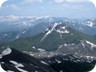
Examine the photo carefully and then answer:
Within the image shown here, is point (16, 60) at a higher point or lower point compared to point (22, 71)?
lower

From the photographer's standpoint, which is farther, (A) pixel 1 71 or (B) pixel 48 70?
(B) pixel 48 70

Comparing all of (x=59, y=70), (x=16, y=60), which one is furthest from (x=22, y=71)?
(x=59, y=70)

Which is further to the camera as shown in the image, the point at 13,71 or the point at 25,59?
the point at 25,59

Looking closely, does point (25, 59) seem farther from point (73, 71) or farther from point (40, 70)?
point (73, 71)

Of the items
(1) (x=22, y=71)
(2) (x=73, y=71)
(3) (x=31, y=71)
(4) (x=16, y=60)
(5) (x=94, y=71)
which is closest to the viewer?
(5) (x=94, y=71)

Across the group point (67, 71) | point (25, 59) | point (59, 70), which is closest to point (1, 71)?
point (25, 59)

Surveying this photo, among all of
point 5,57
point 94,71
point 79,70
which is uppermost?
point 94,71

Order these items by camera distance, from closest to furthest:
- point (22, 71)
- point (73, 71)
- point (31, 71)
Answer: point (22, 71)
point (31, 71)
point (73, 71)

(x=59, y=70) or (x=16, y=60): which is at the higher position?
(x=16, y=60)

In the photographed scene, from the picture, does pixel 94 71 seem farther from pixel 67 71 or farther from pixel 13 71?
pixel 67 71
